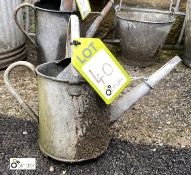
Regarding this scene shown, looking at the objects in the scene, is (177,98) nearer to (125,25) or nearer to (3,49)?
(125,25)

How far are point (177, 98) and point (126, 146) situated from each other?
0.76 metres

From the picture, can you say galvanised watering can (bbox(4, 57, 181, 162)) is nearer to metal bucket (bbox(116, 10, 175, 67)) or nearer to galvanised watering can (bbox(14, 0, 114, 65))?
galvanised watering can (bbox(14, 0, 114, 65))

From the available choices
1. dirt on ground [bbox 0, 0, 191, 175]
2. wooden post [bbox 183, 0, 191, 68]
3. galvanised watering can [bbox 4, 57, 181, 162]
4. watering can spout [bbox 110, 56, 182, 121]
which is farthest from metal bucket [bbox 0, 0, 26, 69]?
wooden post [bbox 183, 0, 191, 68]

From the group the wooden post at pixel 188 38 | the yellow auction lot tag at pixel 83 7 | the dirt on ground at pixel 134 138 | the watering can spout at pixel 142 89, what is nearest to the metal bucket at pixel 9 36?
the dirt on ground at pixel 134 138

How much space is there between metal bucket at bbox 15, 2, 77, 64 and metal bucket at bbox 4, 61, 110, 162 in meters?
0.62

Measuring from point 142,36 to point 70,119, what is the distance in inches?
55.4

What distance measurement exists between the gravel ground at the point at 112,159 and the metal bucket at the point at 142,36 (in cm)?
113

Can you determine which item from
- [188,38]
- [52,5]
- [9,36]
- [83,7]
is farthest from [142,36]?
[9,36]

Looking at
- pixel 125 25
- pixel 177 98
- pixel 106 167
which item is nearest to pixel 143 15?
pixel 125 25

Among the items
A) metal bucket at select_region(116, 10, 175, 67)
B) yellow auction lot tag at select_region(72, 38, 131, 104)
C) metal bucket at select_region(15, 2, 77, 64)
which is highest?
yellow auction lot tag at select_region(72, 38, 131, 104)

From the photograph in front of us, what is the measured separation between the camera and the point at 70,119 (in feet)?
5.19

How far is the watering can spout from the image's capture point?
164 centimetres

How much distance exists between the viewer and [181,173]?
68.0 inches

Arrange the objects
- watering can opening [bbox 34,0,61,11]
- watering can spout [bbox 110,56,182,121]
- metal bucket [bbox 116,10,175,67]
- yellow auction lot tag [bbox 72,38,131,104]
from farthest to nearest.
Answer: metal bucket [bbox 116,10,175,67]
watering can opening [bbox 34,0,61,11]
watering can spout [bbox 110,56,182,121]
yellow auction lot tag [bbox 72,38,131,104]
